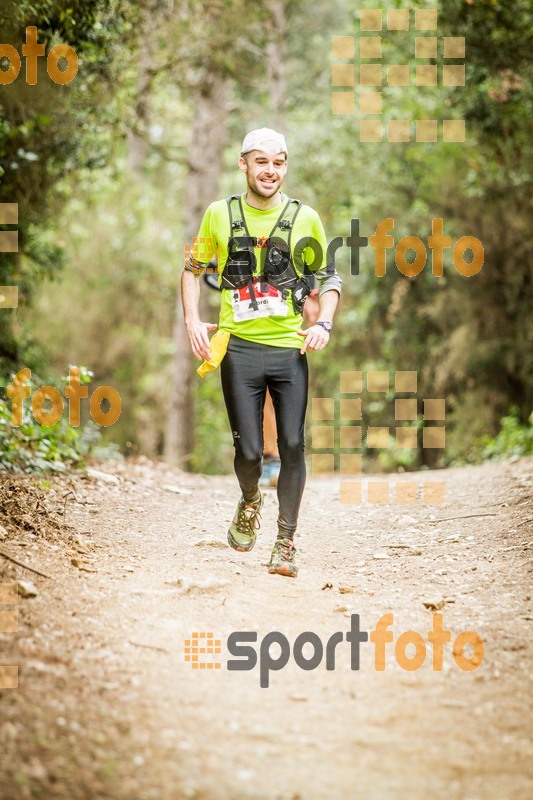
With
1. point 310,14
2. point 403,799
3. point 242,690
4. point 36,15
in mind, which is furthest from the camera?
point 310,14

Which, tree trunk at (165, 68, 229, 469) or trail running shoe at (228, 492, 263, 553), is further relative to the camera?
tree trunk at (165, 68, 229, 469)

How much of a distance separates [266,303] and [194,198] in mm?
10591

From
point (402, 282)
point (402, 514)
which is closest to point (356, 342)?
point (402, 282)

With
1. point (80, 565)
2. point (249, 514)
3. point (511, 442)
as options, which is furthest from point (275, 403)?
point (511, 442)

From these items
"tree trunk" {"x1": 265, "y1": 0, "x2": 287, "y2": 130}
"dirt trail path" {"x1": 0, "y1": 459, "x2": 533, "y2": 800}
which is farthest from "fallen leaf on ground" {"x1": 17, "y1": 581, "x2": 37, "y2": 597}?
"tree trunk" {"x1": 265, "y1": 0, "x2": 287, "y2": 130}

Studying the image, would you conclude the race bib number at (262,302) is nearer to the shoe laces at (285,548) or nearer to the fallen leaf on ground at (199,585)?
the shoe laces at (285,548)

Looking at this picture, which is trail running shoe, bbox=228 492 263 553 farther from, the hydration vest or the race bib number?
the hydration vest

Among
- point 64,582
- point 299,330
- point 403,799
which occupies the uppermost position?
point 299,330

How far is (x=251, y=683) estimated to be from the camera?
368 centimetres

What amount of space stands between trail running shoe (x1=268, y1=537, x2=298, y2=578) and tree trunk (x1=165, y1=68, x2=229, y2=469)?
31.3ft

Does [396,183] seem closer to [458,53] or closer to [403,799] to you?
[458,53]

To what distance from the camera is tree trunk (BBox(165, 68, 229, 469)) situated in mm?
14945

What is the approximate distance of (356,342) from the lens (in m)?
19.3

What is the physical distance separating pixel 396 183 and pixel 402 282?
223 centimetres
